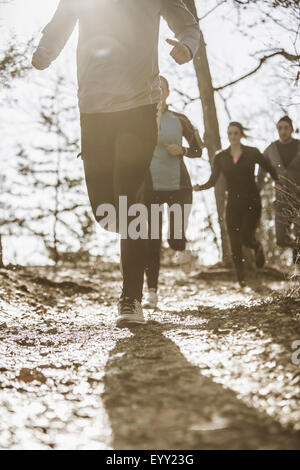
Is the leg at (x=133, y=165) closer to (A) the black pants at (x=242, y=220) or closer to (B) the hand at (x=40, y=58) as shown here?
(B) the hand at (x=40, y=58)

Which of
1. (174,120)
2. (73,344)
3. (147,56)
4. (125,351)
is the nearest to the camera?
(125,351)

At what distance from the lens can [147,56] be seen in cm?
346

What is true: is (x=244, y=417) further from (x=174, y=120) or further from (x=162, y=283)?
(x=162, y=283)

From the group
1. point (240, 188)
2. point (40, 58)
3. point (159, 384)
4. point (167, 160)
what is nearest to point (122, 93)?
point (40, 58)

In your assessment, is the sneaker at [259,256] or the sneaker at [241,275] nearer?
the sneaker at [241,275]

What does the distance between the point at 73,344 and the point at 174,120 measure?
339cm

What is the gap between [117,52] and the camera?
3.40m

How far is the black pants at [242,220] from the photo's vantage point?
723 cm

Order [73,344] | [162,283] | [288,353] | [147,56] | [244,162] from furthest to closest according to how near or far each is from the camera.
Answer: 1. [162,283]
2. [244,162]
3. [147,56]
4. [73,344]
5. [288,353]

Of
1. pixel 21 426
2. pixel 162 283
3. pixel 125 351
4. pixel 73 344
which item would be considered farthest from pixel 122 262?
pixel 162 283

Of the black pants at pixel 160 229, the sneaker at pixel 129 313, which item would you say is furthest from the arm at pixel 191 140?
the sneaker at pixel 129 313

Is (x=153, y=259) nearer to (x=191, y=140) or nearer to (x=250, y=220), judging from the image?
(x=191, y=140)

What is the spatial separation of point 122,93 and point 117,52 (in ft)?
0.84

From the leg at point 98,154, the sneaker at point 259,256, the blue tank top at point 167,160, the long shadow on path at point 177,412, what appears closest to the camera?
the long shadow on path at point 177,412
